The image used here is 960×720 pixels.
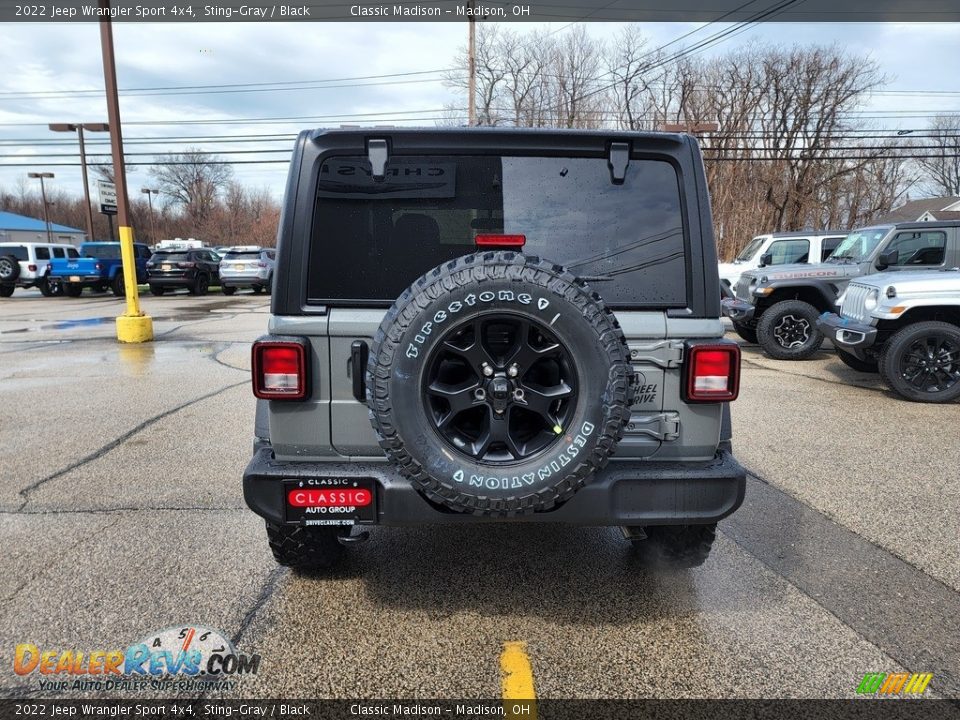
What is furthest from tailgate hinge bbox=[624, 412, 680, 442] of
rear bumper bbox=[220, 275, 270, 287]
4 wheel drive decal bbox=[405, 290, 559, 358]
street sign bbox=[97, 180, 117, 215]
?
rear bumper bbox=[220, 275, 270, 287]

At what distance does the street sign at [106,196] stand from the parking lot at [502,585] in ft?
27.8

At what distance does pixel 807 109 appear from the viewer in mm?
36375

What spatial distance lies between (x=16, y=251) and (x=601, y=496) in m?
27.1

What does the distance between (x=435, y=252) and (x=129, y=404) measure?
17.9 feet

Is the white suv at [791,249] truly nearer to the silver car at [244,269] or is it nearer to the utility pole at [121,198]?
the utility pole at [121,198]

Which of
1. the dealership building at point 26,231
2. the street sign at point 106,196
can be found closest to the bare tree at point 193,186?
the dealership building at point 26,231

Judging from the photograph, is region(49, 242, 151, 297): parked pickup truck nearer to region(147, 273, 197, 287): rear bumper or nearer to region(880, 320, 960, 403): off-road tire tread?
region(147, 273, 197, 287): rear bumper

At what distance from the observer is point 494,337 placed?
2393mm

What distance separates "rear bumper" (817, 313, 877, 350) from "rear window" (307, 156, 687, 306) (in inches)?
223

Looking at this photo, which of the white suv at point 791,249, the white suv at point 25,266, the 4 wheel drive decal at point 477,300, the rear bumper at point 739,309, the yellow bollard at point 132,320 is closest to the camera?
the 4 wheel drive decal at point 477,300

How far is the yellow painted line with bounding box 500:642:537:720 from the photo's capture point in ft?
7.13

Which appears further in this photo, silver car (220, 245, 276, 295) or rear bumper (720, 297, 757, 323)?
silver car (220, 245, 276, 295)

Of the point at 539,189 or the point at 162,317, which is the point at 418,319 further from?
the point at 162,317

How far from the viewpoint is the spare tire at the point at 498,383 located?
2.14 metres
